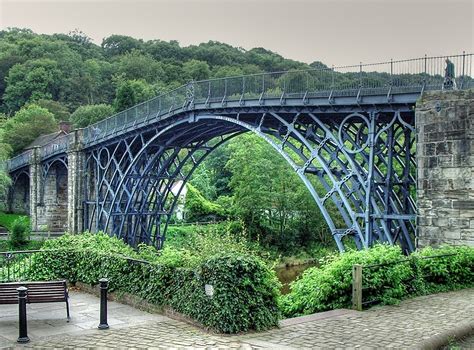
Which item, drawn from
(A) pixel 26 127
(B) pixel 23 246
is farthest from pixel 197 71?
(B) pixel 23 246

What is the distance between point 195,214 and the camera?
55.0m

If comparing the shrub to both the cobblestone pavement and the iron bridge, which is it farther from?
the iron bridge

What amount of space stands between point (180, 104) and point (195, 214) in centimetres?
2709

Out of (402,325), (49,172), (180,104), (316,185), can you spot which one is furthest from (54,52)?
(402,325)

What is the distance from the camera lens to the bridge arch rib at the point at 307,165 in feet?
60.0

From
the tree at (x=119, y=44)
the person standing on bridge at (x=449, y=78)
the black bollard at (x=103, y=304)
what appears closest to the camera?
the black bollard at (x=103, y=304)

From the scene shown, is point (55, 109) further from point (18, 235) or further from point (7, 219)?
point (18, 235)

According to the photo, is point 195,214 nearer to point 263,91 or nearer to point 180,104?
point 180,104

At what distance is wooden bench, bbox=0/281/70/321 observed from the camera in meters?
10.5

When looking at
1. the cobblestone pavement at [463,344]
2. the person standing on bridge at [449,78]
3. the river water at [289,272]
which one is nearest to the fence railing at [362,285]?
the cobblestone pavement at [463,344]

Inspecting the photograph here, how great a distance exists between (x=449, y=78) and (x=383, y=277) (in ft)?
24.0

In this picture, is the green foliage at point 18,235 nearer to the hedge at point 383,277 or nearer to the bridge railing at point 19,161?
the bridge railing at point 19,161

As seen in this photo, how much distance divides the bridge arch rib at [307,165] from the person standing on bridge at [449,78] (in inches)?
66.4

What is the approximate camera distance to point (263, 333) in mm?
9555
